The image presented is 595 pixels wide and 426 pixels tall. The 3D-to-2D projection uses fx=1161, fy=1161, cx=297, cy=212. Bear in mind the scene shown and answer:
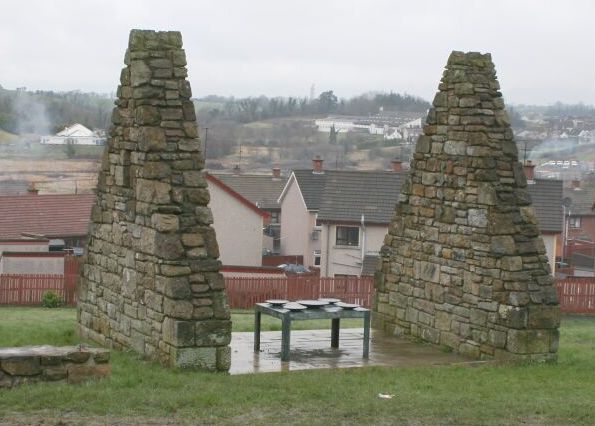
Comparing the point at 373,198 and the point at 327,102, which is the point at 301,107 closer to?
the point at 327,102

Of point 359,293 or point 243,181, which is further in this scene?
point 243,181

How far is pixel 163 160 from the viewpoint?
47.0 feet

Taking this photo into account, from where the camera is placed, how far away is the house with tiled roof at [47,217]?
4978cm

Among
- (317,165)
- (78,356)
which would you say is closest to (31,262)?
(317,165)

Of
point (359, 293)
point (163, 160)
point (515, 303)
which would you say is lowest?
point (359, 293)

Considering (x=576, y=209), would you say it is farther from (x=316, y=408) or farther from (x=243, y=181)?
(x=316, y=408)

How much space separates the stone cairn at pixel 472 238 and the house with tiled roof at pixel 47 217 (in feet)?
109

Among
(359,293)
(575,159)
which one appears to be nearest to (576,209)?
(359,293)

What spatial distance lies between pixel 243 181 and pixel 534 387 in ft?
189

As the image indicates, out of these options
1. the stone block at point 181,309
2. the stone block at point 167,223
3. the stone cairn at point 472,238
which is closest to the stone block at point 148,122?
the stone block at point 167,223

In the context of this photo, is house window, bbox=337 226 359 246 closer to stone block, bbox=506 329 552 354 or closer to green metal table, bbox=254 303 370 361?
green metal table, bbox=254 303 370 361

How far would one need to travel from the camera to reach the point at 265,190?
70.9 meters

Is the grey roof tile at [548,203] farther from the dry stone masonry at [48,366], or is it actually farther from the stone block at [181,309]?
the dry stone masonry at [48,366]

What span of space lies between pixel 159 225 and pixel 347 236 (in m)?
39.0
